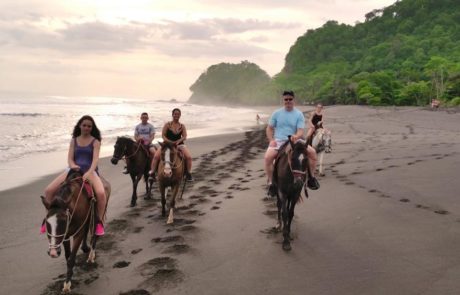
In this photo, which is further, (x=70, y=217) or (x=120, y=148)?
(x=120, y=148)

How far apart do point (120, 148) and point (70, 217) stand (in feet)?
18.4

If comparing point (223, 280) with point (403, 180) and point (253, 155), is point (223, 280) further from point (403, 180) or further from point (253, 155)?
point (253, 155)

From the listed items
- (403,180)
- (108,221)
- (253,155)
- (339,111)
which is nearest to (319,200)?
(403,180)

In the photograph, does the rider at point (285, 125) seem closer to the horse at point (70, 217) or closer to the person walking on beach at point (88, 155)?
the person walking on beach at point (88, 155)

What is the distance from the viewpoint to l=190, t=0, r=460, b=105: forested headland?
186 feet

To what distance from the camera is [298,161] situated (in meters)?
6.43

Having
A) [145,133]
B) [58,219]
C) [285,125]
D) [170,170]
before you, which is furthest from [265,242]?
[145,133]

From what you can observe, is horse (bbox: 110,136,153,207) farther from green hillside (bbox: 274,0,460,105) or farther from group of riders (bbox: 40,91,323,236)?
green hillside (bbox: 274,0,460,105)

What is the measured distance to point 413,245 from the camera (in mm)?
5984

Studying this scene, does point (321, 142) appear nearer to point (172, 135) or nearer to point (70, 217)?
point (172, 135)

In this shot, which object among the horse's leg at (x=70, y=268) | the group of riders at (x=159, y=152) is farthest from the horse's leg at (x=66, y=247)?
the group of riders at (x=159, y=152)

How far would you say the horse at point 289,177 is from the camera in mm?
6434

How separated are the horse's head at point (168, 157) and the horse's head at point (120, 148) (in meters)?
2.21

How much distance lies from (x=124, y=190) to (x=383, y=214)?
786 cm
